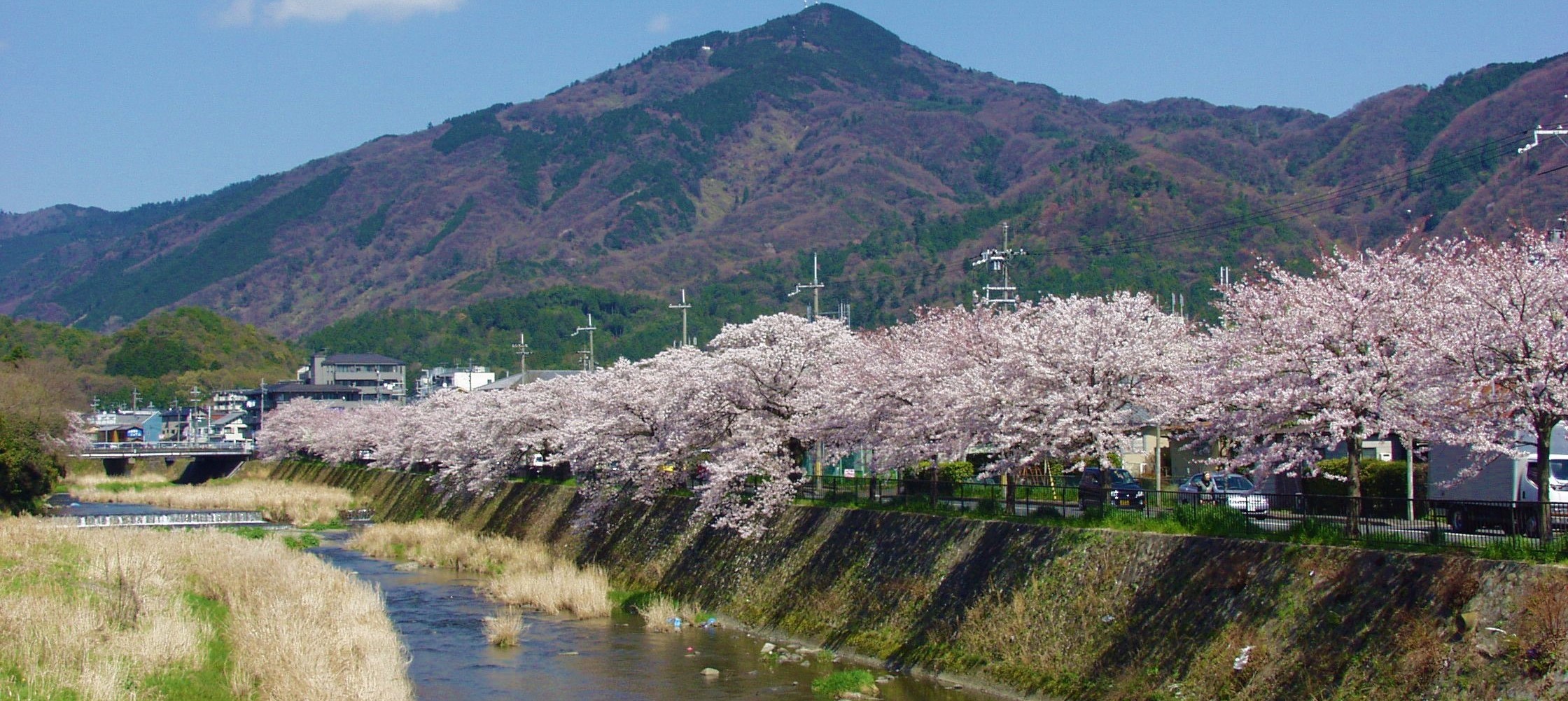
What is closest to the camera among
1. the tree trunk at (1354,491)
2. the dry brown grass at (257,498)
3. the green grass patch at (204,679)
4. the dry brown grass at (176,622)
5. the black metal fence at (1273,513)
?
the black metal fence at (1273,513)

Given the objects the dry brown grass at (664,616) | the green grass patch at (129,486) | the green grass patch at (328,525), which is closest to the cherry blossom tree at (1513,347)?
the dry brown grass at (664,616)

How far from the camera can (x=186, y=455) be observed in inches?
4355

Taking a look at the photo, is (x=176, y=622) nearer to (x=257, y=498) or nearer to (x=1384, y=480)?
(x=1384, y=480)

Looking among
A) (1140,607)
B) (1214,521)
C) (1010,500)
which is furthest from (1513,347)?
(1010,500)

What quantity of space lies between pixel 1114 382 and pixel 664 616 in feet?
40.6

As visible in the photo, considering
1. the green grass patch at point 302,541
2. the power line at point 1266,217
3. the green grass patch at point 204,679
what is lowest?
the green grass patch at point 302,541

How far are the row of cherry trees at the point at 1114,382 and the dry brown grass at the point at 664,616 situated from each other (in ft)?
9.45

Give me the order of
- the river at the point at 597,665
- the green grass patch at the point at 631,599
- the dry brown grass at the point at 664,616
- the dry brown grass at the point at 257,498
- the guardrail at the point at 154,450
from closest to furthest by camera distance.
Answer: the river at the point at 597,665
the dry brown grass at the point at 664,616
the green grass patch at the point at 631,599
the dry brown grass at the point at 257,498
the guardrail at the point at 154,450

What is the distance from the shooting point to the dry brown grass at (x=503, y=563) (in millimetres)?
35031

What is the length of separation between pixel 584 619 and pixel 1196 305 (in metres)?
108

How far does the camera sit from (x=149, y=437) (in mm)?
155750

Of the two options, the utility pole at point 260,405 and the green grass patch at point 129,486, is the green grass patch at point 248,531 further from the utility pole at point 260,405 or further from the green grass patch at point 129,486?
the utility pole at point 260,405

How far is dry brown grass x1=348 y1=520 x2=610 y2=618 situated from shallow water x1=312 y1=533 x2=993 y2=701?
2.46ft

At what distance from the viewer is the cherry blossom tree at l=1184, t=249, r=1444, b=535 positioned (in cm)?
2062
